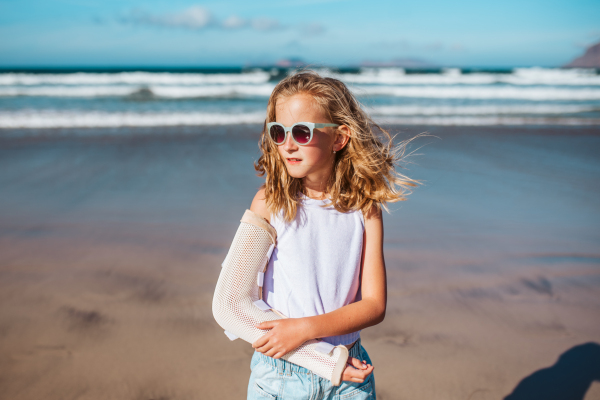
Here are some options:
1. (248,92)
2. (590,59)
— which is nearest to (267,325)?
(248,92)

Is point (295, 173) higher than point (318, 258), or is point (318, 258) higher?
point (295, 173)

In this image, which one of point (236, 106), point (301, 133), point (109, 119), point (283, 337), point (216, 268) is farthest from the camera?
point (236, 106)

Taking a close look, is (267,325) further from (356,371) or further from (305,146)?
(305,146)

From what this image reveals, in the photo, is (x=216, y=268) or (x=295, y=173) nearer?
(x=295, y=173)

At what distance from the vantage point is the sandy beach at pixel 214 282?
2.31 m

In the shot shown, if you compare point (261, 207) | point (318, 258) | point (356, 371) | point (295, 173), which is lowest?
point (356, 371)

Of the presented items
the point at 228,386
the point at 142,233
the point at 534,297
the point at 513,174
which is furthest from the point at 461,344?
the point at 513,174

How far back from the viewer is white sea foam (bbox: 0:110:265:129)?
9.58m

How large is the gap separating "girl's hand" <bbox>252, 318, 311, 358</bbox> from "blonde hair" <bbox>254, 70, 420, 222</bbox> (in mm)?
305

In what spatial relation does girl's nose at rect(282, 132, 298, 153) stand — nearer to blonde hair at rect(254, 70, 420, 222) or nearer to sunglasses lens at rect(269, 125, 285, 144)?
sunglasses lens at rect(269, 125, 285, 144)

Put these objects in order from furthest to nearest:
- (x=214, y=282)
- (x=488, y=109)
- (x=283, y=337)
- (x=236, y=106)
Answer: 1. (x=236, y=106)
2. (x=488, y=109)
3. (x=214, y=282)
4. (x=283, y=337)

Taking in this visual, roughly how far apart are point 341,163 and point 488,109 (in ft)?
45.4

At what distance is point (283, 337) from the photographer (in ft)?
3.82

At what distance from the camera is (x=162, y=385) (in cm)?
223
